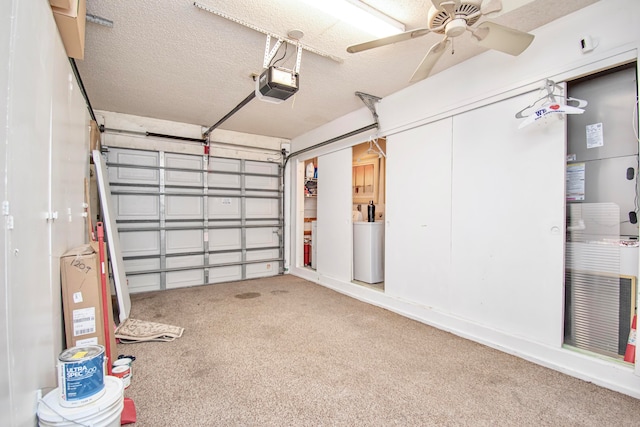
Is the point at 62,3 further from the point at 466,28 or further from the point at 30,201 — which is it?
the point at 466,28

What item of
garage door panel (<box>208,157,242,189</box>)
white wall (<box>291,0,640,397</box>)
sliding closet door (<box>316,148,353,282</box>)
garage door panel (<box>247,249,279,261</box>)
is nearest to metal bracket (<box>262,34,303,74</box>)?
white wall (<box>291,0,640,397</box>)

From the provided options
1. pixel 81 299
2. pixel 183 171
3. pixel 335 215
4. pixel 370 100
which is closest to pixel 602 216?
pixel 370 100

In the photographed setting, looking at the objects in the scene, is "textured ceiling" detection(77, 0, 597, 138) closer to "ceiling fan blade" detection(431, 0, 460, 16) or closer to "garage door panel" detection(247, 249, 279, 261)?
"ceiling fan blade" detection(431, 0, 460, 16)

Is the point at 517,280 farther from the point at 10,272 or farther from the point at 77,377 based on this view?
the point at 10,272

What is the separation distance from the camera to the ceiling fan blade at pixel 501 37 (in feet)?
5.83

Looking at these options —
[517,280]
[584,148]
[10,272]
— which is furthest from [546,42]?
[10,272]

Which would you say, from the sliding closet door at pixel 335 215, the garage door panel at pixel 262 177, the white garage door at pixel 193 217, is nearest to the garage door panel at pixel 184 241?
the white garage door at pixel 193 217

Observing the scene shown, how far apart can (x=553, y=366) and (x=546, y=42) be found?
264cm

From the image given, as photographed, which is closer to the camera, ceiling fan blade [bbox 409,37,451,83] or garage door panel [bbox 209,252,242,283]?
ceiling fan blade [bbox 409,37,451,83]

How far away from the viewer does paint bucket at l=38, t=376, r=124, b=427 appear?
1.28m

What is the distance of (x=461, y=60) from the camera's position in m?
3.01

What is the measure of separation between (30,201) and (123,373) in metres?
1.35

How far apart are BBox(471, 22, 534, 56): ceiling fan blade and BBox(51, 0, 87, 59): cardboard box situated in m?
2.43

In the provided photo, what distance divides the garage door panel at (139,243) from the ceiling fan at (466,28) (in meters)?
4.44
